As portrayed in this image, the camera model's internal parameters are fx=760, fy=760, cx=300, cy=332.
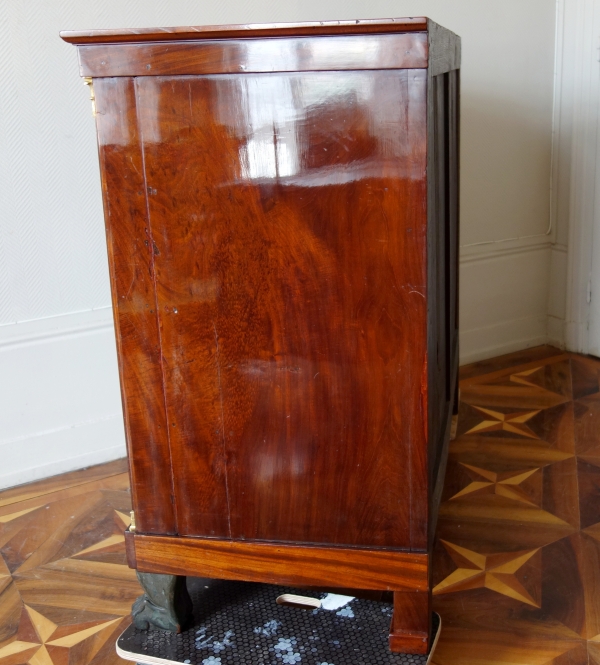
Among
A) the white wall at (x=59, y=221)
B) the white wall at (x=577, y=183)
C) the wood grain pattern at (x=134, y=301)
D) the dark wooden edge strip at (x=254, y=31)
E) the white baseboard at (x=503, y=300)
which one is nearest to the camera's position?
the dark wooden edge strip at (x=254, y=31)

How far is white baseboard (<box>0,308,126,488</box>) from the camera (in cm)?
218

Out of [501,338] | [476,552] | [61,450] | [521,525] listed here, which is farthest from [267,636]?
[501,338]

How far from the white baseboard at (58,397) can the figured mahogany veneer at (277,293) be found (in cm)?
100

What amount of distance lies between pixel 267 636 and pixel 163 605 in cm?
20

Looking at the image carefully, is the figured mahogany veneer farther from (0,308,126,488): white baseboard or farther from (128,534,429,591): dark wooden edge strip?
(0,308,126,488): white baseboard

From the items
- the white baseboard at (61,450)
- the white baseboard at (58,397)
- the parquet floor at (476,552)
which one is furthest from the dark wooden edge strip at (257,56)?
the white baseboard at (61,450)

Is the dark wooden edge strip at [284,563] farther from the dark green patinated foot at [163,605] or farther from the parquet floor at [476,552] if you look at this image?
the parquet floor at [476,552]

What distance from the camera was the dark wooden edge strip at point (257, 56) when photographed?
107 centimetres

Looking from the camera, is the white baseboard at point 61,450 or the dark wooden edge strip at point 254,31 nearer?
the dark wooden edge strip at point 254,31

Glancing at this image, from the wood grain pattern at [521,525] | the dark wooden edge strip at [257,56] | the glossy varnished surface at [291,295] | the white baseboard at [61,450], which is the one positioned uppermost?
the dark wooden edge strip at [257,56]

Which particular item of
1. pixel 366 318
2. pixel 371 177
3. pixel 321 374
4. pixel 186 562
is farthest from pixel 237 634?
pixel 371 177

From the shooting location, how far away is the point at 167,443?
4.26 ft

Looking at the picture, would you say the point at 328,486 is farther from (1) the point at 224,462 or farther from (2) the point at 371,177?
(2) the point at 371,177

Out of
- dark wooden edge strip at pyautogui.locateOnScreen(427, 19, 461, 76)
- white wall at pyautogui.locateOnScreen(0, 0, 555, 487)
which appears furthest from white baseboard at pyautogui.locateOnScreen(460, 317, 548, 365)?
dark wooden edge strip at pyautogui.locateOnScreen(427, 19, 461, 76)
